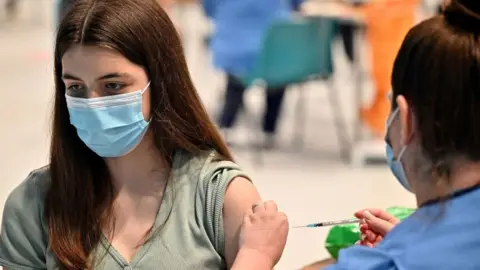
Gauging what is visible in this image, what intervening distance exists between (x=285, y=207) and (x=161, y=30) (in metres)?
2.06

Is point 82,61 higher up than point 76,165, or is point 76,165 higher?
point 82,61

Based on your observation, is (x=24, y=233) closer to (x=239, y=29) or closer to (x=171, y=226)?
(x=171, y=226)

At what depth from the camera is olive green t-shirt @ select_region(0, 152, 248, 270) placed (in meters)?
1.38

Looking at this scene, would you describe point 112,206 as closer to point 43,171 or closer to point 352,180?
point 43,171

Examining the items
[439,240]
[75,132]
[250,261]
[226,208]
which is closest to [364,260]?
[439,240]

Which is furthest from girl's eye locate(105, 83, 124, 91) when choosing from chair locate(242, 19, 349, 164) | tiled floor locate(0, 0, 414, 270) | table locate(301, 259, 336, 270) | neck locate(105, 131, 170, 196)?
chair locate(242, 19, 349, 164)

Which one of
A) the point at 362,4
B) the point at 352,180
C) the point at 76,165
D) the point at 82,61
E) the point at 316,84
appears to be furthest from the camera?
the point at 316,84

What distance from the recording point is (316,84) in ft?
19.8

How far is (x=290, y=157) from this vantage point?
421 centimetres

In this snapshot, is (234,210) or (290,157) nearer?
(234,210)

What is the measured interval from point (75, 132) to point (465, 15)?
0.84m

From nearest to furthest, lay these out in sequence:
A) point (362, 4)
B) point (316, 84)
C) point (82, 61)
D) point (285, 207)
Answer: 1. point (82, 61)
2. point (285, 207)
3. point (362, 4)
4. point (316, 84)

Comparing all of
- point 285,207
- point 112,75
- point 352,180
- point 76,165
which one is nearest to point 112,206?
point 76,165

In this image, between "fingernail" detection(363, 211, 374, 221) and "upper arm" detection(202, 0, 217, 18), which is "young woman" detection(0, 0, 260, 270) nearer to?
"fingernail" detection(363, 211, 374, 221)
